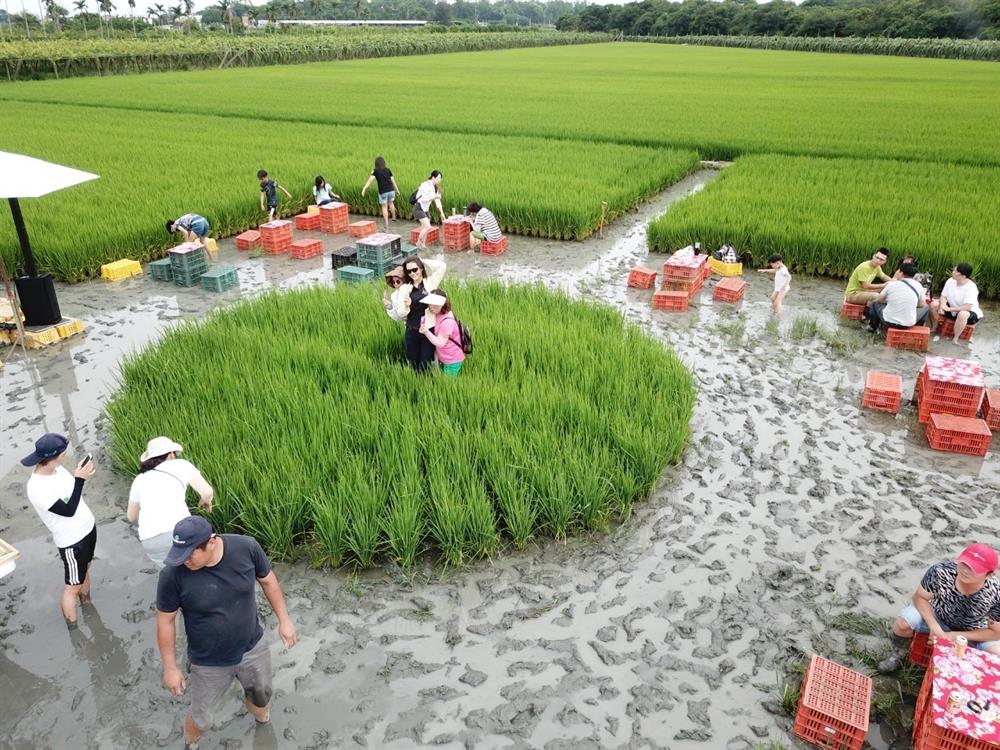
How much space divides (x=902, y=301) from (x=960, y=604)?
453 cm

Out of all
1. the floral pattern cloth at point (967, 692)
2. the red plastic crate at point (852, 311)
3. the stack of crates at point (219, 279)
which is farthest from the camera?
the stack of crates at point (219, 279)

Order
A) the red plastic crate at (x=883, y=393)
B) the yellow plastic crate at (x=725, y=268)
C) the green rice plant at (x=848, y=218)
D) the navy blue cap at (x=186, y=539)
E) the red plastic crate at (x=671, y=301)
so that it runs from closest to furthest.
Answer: the navy blue cap at (x=186, y=539), the red plastic crate at (x=883, y=393), the red plastic crate at (x=671, y=301), the green rice plant at (x=848, y=218), the yellow plastic crate at (x=725, y=268)

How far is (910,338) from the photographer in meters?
7.00

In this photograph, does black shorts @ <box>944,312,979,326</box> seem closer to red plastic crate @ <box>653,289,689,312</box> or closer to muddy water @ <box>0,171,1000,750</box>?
muddy water @ <box>0,171,1000,750</box>

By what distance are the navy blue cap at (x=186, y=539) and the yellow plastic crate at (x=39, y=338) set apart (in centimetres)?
591

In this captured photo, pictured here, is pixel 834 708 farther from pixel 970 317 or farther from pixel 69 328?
pixel 69 328

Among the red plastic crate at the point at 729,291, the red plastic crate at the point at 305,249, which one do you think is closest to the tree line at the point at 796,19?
the red plastic crate at the point at 729,291

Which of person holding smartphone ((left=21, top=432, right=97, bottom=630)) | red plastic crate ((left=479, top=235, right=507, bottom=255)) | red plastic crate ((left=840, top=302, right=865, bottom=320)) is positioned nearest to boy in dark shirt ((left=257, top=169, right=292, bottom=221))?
red plastic crate ((left=479, top=235, right=507, bottom=255))

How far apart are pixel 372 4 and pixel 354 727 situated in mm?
162976

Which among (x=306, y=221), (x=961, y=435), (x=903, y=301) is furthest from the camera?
(x=306, y=221)

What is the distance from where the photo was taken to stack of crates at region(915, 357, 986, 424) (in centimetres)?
543

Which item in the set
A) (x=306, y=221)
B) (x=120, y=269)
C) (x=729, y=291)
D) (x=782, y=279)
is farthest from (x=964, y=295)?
(x=120, y=269)

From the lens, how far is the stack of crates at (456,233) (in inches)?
399

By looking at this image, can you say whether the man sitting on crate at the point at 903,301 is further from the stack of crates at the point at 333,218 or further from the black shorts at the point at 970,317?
the stack of crates at the point at 333,218
